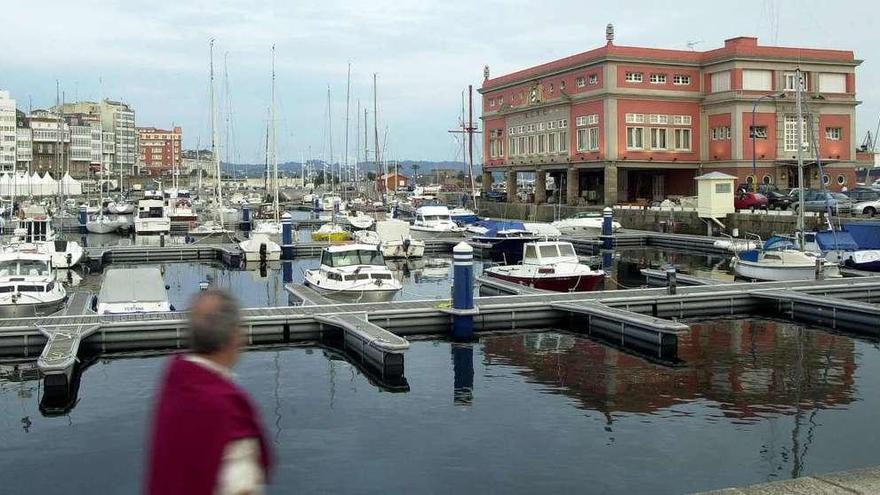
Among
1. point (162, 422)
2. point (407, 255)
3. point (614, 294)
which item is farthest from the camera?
point (407, 255)

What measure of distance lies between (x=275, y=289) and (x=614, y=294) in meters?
16.5

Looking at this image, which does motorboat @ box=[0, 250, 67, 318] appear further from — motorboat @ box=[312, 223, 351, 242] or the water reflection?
motorboat @ box=[312, 223, 351, 242]

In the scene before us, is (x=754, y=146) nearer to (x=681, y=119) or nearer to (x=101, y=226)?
(x=681, y=119)

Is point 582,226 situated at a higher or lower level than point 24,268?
higher

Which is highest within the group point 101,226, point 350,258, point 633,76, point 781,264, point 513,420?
point 633,76

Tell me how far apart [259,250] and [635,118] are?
30.7 m

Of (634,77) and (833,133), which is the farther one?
(634,77)

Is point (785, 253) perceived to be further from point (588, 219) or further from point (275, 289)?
point (588, 219)

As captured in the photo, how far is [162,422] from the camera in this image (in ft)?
13.4

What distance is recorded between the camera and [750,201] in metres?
56.3

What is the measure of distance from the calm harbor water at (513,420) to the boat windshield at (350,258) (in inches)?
330

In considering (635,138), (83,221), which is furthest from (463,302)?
(83,221)

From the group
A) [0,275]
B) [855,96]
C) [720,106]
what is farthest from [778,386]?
[855,96]

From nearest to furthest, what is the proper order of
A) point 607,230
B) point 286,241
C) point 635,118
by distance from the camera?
point 286,241
point 607,230
point 635,118
